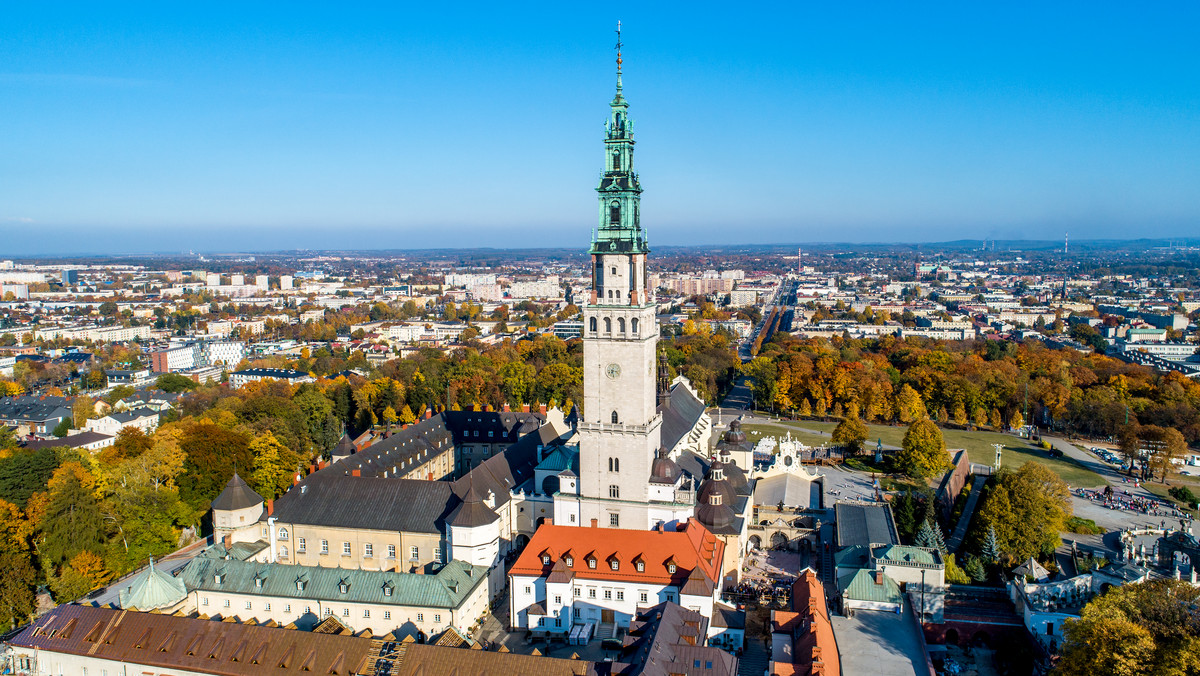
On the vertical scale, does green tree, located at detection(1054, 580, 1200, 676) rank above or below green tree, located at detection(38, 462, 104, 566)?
above

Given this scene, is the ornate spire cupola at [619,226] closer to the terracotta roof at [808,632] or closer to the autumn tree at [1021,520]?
the terracotta roof at [808,632]

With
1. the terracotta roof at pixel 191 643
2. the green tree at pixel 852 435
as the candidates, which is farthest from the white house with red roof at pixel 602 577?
the green tree at pixel 852 435

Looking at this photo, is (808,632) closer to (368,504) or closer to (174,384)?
(368,504)

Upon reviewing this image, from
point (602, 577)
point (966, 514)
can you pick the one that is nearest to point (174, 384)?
point (602, 577)

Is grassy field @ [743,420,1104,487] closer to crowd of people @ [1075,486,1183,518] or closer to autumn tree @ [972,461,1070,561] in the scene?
Result: crowd of people @ [1075,486,1183,518]

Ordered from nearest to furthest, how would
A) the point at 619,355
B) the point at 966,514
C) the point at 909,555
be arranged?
the point at 909,555, the point at 619,355, the point at 966,514

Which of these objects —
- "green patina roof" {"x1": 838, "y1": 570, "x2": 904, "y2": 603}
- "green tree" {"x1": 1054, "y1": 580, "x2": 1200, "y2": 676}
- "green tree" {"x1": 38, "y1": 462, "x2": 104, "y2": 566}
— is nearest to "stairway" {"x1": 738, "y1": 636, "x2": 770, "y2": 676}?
"green patina roof" {"x1": 838, "y1": 570, "x2": 904, "y2": 603}
